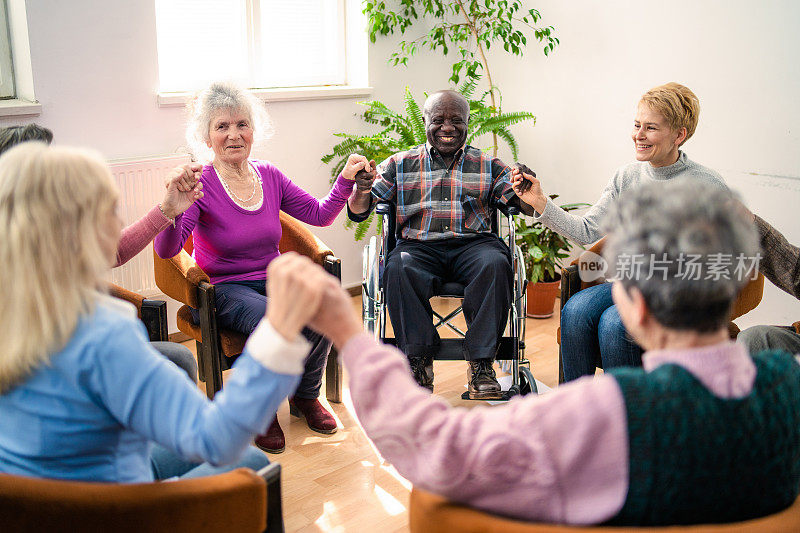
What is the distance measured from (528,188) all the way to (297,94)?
1.74 m

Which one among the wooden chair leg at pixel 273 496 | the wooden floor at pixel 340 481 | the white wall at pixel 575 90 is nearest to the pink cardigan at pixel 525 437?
the wooden chair leg at pixel 273 496

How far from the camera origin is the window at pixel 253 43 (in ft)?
12.4

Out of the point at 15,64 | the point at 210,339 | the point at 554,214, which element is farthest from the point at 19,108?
the point at 554,214

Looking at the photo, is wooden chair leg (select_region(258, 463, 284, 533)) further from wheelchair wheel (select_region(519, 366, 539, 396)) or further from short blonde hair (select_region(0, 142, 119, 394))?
wheelchair wheel (select_region(519, 366, 539, 396))

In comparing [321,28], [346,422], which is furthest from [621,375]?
[321,28]

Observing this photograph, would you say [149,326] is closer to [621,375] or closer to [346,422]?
[346,422]

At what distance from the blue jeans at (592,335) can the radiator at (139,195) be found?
1936 mm

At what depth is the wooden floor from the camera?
2.36 meters

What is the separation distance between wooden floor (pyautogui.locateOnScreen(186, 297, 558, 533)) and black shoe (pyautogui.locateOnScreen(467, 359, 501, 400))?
0.40m

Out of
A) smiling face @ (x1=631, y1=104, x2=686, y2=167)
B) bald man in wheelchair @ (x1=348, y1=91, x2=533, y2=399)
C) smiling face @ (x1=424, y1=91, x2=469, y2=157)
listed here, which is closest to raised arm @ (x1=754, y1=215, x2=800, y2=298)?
smiling face @ (x1=631, y1=104, x2=686, y2=167)

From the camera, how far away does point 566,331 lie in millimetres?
2787

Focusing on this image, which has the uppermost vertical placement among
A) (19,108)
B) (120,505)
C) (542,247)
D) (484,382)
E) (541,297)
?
→ (19,108)

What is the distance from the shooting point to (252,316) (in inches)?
105

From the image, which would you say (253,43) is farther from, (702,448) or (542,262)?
(702,448)
